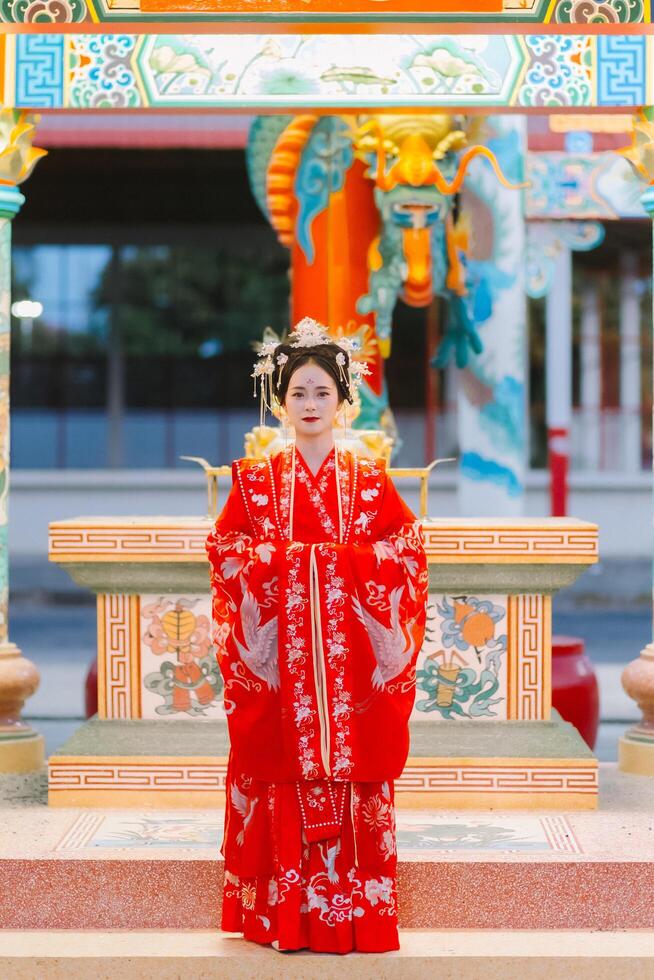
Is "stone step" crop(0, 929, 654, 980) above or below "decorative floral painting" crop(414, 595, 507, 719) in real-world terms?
below

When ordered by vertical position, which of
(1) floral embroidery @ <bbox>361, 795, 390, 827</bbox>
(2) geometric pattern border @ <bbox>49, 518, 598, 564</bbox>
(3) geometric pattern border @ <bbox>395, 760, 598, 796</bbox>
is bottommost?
(3) geometric pattern border @ <bbox>395, 760, 598, 796</bbox>

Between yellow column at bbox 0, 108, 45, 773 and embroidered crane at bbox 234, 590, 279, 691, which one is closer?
embroidered crane at bbox 234, 590, 279, 691

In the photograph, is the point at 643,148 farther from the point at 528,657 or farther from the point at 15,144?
the point at 15,144

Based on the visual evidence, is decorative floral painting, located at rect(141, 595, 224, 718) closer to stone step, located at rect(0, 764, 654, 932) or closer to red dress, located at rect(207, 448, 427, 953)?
stone step, located at rect(0, 764, 654, 932)

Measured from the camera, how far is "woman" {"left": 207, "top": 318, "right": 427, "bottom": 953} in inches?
136

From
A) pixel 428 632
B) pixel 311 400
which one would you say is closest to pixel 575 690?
pixel 428 632

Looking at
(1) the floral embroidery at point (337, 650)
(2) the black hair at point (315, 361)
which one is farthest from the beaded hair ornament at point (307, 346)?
(1) the floral embroidery at point (337, 650)

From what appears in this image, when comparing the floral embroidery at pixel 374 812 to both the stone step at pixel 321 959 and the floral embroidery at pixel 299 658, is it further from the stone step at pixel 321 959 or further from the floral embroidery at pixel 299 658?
the stone step at pixel 321 959

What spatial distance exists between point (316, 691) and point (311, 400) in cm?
67

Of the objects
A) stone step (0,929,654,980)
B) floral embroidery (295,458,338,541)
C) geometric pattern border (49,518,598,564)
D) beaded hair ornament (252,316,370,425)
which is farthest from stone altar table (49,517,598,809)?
floral embroidery (295,458,338,541)

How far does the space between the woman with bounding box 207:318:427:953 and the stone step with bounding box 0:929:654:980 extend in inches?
2.0

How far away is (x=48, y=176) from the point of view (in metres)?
13.4

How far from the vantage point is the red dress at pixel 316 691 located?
11.3 ft

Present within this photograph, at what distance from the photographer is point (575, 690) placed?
18.2 feet
